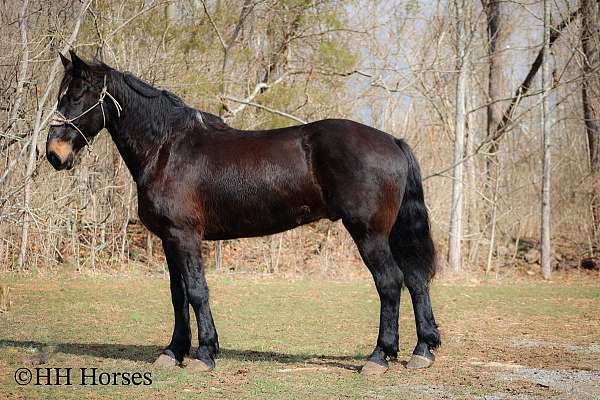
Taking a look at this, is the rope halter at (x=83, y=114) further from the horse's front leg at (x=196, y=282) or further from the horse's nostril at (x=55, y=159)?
the horse's front leg at (x=196, y=282)

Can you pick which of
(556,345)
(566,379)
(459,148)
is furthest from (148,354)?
(459,148)

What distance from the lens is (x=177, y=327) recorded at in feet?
20.3

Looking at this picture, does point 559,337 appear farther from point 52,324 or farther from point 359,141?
point 52,324

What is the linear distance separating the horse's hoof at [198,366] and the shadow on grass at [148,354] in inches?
21.6

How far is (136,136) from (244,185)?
111 centimetres

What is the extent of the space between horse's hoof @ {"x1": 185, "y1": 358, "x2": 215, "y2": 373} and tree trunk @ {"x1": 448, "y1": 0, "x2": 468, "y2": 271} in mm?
11689

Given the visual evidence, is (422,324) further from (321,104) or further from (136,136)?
(321,104)

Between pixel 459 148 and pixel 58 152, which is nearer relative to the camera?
pixel 58 152

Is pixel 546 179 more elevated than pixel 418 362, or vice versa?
pixel 546 179

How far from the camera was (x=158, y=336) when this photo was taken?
25.1 feet

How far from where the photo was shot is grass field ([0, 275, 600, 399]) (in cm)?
518

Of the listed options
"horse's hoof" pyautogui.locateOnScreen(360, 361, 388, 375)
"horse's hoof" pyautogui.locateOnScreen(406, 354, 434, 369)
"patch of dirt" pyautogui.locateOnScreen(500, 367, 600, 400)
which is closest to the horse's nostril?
"horse's hoof" pyautogui.locateOnScreen(360, 361, 388, 375)

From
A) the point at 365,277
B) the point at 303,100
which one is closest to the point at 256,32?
the point at 303,100

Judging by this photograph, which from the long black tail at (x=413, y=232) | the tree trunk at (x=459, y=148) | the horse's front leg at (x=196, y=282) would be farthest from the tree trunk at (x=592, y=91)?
the horse's front leg at (x=196, y=282)
